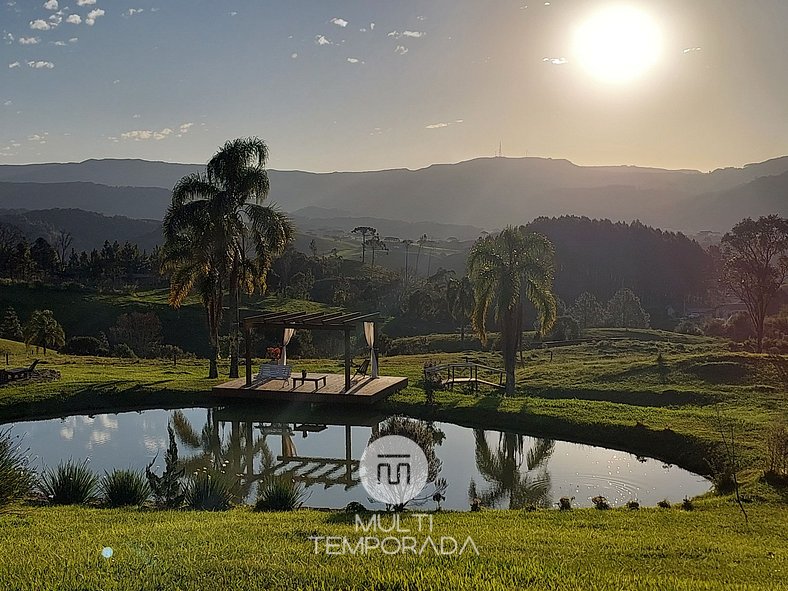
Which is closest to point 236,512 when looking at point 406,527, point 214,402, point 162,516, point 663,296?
point 162,516

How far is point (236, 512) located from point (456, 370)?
19497mm

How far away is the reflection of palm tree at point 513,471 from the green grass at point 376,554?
2.95 metres

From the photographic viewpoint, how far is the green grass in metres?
4.72

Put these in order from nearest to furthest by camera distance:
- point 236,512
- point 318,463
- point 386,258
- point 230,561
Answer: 1. point 230,561
2. point 236,512
3. point 318,463
4. point 386,258

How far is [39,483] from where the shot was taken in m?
10.4

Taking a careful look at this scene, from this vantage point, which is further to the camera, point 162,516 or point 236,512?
point 236,512

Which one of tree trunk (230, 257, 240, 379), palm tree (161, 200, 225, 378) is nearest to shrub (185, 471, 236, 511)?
tree trunk (230, 257, 240, 379)

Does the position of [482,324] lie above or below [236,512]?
above

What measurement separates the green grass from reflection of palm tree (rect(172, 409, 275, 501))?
4.21 m

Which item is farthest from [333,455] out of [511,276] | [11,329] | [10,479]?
[11,329]

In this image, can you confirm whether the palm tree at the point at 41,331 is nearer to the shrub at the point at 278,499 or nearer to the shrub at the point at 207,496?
the shrub at the point at 207,496

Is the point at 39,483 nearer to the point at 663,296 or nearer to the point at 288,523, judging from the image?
the point at 288,523

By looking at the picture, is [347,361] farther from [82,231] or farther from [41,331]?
[82,231]

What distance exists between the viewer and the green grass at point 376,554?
186 inches
